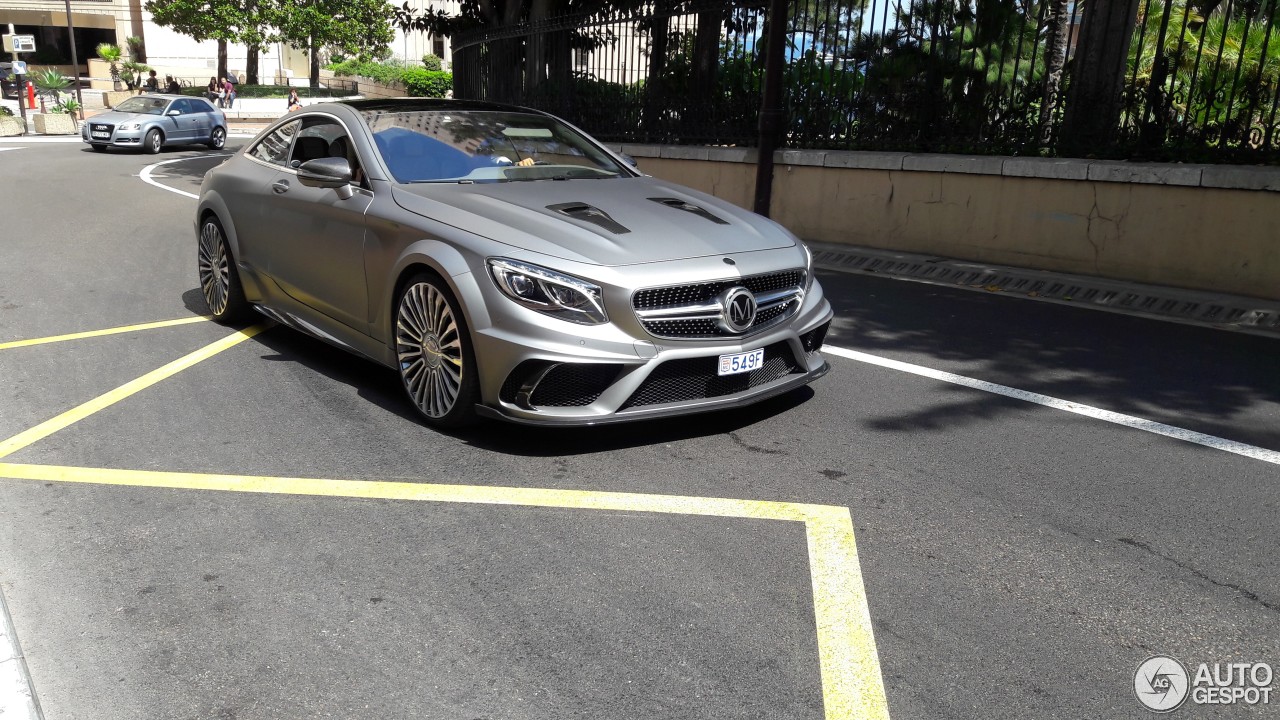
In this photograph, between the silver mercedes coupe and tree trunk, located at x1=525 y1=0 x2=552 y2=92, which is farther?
tree trunk, located at x1=525 y1=0 x2=552 y2=92

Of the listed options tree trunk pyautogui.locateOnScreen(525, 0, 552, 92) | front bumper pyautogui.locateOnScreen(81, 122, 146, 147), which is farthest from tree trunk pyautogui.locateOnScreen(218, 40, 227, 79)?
tree trunk pyautogui.locateOnScreen(525, 0, 552, 92)

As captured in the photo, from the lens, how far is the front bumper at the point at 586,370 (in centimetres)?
445

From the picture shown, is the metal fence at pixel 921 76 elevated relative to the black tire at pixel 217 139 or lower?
elevated

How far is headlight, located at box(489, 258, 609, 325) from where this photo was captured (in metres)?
4.49

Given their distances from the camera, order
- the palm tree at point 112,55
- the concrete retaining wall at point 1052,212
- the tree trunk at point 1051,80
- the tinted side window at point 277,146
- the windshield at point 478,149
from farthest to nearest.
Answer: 1. the palm tree at point 112,55
2. the tree trunk at point 1051,80
3. the concrete retaining wall at point 1052,212
4. the tinted side window at point 277,146
5. the windshield at point 478,149

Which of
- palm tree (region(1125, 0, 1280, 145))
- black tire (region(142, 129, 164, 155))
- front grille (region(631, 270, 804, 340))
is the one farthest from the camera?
black tire (region(142, 129, 164, 155))

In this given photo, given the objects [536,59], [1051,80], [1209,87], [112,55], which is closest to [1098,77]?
[1051,80]

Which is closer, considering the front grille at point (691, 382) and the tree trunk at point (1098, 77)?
the front grille at point (691, 382)

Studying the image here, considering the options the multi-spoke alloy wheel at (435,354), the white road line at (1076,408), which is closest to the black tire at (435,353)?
the multi-spoke alloy wheel at (435,354)

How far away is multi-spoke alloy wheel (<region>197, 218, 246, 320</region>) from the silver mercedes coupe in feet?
1.60

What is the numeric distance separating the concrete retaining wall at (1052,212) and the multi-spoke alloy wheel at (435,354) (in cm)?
633

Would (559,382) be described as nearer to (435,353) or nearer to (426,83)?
(435,353)

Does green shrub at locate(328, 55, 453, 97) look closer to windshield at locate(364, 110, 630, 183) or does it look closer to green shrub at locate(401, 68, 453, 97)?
green shrub at locate(401, 68, 453, 97)

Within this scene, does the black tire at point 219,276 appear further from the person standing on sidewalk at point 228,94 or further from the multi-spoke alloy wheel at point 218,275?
the person standing on sidewalk at point 228,94
